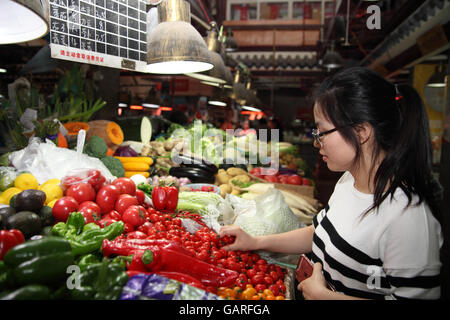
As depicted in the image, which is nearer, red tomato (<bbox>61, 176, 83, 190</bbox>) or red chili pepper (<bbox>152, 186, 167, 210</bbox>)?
red tomato (<bbox>61, 176, 83, 190</bbox>)

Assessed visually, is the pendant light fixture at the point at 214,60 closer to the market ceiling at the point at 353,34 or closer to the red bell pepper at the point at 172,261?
the market ceiling at the point at 353,34

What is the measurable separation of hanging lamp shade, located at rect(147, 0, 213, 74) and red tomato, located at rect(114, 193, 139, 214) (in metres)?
0.96

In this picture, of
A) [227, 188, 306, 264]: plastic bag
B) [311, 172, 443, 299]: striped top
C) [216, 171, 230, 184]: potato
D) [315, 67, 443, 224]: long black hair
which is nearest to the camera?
[311, 172, 443, 299]: striped top

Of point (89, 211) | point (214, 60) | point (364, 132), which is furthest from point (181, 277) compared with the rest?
point (214, 60)

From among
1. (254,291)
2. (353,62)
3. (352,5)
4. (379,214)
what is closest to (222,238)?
(254,291)

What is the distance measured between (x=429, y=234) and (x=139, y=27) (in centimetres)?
219

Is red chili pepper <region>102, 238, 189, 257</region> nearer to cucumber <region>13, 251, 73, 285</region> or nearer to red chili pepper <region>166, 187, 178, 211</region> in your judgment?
cucumber <region>13, 251, 73, 285</region>

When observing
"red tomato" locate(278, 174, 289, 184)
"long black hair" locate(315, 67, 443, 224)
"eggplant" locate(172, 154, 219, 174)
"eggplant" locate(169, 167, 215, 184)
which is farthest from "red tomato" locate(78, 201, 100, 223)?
"red tomato" locate(278, 174, 289, 184)

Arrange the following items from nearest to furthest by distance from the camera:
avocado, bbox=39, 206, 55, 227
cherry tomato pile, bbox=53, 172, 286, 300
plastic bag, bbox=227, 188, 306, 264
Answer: cherry tomato pile, bbox=53, 172, 286, 300
avocado, bbox=39, 206, 55, 227
plastic bag, bbox=227, 188, 306, 264

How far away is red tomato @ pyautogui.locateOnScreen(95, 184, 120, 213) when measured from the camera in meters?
2.18

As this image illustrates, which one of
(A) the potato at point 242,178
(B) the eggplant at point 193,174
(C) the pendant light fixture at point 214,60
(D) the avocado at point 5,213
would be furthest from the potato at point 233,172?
(D) the avocado at point 5,213

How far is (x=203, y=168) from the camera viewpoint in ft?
14.0

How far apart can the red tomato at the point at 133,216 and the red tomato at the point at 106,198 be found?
0.48 feet

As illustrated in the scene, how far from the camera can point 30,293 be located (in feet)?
3.18
